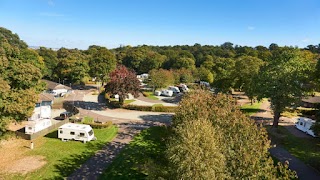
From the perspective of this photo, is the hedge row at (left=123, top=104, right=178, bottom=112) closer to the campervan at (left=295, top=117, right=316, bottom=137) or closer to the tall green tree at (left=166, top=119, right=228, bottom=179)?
the campervan at (left=295, top=117, right=316, bottom=137)

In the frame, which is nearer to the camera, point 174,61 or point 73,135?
point 73,135

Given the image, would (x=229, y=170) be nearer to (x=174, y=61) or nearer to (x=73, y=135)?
(x=73, y=135)

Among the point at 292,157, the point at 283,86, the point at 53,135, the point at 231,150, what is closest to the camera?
the point at 231,150

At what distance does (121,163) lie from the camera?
21.2 m

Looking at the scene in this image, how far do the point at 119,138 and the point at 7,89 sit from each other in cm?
1195

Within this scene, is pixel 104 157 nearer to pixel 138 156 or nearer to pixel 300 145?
pixel 138 156

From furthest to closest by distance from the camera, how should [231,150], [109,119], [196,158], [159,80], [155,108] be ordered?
1. [159,80]
2. [155,108]
3. [109,119]
4. [231,150]
5. [196,158]

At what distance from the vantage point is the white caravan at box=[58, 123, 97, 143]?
84.9ft

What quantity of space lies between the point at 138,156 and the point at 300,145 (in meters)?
17.2

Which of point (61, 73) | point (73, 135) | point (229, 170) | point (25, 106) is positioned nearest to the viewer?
point (229, 170)

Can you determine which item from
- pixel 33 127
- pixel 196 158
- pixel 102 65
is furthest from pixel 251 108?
pixel 196 158

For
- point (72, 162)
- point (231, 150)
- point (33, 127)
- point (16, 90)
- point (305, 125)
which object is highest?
point (16, 90)

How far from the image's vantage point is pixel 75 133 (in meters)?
26.1

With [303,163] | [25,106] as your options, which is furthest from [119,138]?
[303,163]
